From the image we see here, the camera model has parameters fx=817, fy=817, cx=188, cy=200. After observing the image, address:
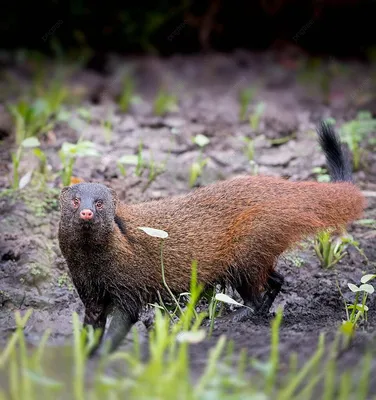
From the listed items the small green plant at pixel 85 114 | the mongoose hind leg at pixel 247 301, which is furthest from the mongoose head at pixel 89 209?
the small green plant at pixel 85 114

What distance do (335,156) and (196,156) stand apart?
6.02 feet

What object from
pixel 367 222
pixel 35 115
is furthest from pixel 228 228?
pixel 35 115

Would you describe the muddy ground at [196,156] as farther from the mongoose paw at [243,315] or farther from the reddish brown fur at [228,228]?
the reddish brown fur at [228,228]

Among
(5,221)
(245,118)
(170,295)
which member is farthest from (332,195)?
(245,118)

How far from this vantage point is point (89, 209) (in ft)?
14.0

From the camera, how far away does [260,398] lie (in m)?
2.65

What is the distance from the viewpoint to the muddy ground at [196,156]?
15.6 feet

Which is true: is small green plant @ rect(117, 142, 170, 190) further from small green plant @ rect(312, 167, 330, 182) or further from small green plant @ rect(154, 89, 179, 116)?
small green plant @ rect(154, 89, 179, 116)

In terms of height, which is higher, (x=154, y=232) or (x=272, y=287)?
(x=154, y=232)

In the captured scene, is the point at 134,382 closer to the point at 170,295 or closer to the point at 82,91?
the point at 170,295

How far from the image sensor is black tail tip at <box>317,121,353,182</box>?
5.25 m

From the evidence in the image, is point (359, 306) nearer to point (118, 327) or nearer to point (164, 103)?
point (118, 327)

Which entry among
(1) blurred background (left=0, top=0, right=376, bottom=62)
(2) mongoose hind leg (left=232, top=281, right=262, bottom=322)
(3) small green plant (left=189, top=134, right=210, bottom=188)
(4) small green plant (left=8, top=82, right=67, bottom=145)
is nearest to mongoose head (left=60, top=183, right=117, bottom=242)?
(2) mongoose hind leg (left=232, top=281, right=262, bottom=322)

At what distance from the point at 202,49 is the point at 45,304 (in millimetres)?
6091
